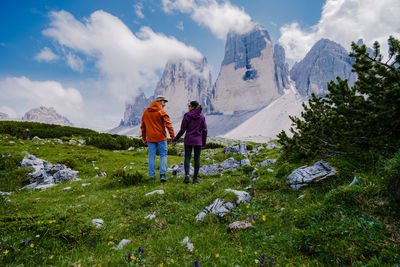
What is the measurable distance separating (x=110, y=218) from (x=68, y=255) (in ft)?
6.91

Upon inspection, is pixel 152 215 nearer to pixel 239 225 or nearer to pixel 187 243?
pixel 187 243

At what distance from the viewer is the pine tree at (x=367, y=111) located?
4949 millimetres

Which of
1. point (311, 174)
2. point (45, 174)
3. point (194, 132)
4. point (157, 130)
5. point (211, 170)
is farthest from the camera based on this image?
point (211, 170)

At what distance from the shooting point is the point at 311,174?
6309 millimetres

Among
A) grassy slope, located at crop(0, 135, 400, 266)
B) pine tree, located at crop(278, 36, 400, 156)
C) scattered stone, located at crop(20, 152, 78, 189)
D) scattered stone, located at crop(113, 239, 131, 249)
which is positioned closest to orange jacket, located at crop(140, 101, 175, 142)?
grassy slope, located at crop(0, 135, 400, 266)

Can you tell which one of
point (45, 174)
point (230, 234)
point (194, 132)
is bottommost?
point (45, 174)

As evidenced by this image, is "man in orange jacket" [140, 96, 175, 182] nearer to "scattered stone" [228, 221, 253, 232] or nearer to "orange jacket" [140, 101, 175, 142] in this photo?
"orange jacket" [140, 101, 175, 142]

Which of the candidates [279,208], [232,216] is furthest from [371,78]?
[232,216]

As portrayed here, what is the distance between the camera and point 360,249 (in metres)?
3.00

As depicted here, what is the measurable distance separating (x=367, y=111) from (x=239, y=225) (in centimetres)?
532

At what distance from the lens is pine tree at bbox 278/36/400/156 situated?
16.2 ft

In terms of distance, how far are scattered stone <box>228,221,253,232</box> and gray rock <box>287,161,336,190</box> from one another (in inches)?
105

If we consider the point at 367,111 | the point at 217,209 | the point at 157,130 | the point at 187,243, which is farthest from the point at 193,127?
the point at 367,111

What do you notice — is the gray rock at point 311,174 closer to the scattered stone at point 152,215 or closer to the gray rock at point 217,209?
the gray rock at point 217,209
